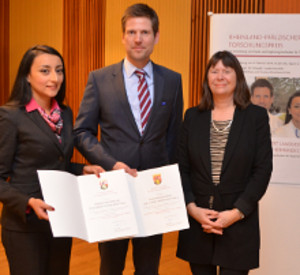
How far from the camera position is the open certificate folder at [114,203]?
74.1 inches

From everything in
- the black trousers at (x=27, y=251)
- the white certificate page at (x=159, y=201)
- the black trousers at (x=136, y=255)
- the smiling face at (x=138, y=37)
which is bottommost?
the black trousers at (x=136, y=255)

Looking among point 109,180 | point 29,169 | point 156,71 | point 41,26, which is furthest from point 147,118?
point 41,26

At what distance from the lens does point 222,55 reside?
2.28 meters

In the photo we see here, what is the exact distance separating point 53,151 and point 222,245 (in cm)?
101

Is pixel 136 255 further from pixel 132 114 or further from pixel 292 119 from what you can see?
pixel 292 119

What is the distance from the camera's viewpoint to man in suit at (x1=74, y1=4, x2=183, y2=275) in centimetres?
236

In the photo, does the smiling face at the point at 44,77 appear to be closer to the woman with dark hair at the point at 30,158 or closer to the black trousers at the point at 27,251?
the woman with dark hair at the point at 30,158

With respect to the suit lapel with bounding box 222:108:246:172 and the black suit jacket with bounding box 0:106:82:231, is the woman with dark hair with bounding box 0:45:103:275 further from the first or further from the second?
the suit lapel with bounding box 222:108:246:172

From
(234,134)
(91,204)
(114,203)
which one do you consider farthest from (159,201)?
(234,134)

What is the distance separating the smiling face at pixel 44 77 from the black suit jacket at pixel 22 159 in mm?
120

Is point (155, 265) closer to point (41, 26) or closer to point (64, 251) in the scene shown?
point (64, 251)

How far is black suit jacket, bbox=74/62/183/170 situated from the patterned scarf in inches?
10.0

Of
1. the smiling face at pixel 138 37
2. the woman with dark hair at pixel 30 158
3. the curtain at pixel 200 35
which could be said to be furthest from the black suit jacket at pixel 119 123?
the curtain at pixel 200 35

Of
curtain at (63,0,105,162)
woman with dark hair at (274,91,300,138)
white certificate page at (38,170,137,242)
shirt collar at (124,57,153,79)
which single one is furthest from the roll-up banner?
curtain at (63,0,105,162)
